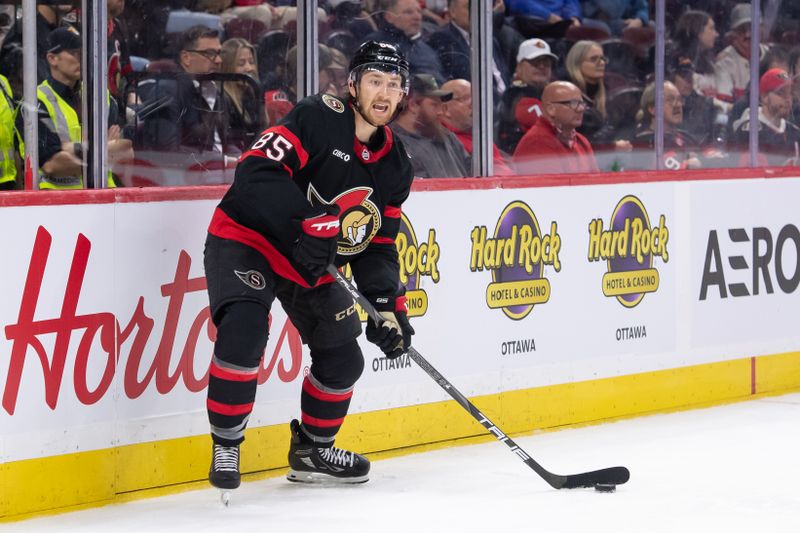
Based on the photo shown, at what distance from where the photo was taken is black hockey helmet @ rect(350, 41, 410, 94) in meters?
4.00

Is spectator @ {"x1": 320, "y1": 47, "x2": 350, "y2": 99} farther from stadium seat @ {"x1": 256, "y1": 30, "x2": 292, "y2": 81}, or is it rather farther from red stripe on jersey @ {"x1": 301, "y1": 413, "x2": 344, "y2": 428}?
red stripe on jersey @ {"x1": 301, "y1": 413, "x2": 344, "y2": 428}

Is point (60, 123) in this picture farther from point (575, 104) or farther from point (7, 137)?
point (575, 104)

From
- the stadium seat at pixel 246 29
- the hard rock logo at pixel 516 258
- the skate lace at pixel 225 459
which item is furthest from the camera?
the hard rock logo at pixel 516 258

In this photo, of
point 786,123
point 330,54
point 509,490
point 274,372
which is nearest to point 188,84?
point 330,54

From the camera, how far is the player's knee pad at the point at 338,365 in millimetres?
4180

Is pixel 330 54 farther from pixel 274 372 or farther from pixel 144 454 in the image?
pixel 144 454

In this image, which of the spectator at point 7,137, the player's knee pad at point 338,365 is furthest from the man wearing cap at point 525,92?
the spectator at point 7,137

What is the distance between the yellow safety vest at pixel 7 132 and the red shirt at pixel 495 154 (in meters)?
1.65

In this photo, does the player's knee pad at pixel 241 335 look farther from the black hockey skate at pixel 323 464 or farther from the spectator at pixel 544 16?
the spectator at pixel 544 16

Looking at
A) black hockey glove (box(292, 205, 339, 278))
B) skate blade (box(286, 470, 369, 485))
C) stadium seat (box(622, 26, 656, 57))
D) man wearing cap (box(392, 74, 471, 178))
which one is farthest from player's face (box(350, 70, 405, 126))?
stadium seat (box(622, 26, 656, 57))

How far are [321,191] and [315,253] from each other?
0.28 metres

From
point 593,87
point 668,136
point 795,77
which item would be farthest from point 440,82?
point 795,77

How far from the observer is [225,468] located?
386 cm

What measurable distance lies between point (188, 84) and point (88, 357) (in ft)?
2.93
